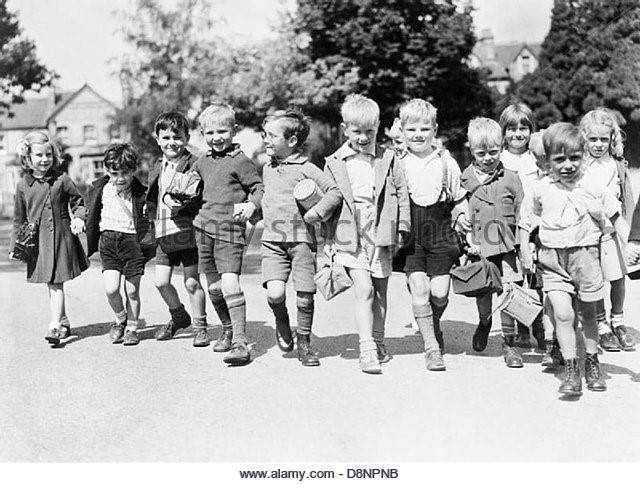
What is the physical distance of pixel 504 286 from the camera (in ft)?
18.0

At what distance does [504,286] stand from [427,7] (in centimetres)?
2686

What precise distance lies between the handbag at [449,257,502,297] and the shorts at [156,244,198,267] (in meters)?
2.03

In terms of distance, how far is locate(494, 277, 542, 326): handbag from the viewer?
17.1ft

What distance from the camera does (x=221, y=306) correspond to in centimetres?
593

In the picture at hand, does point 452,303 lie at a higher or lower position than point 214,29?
lower

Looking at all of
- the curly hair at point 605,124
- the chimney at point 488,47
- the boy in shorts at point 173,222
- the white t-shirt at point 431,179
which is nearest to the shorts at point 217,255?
the boy in shorts at point 173,222

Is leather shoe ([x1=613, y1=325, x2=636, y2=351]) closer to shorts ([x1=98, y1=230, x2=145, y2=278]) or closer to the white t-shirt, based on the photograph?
the white t-shirt

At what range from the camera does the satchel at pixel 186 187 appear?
18.6ft

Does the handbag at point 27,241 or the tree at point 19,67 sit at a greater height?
the tree at point 19,67

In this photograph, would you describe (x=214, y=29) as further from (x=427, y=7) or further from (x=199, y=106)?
(x=427, y=7)

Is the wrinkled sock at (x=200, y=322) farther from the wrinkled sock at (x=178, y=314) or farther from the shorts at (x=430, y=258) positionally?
the shorts at (x=430, y=258)

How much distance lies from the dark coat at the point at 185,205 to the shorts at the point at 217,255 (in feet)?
0.63

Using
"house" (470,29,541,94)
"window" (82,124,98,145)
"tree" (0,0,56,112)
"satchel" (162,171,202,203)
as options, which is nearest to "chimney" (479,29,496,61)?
"house" (470,29,541,94)

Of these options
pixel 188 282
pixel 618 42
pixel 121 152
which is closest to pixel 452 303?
pixel 188 282
